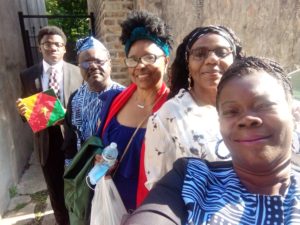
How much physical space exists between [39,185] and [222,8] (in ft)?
11.5

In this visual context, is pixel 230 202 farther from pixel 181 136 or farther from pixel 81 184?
pixel 81 184

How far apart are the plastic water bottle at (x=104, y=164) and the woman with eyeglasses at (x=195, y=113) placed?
25 centimetres

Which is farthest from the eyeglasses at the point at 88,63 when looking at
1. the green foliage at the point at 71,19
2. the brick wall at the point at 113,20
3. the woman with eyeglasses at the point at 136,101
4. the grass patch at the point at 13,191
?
the green foliage at the point at 71,19

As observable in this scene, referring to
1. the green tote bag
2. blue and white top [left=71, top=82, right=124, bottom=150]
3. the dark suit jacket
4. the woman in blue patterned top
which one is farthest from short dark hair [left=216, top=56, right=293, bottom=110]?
the dark suit jacket

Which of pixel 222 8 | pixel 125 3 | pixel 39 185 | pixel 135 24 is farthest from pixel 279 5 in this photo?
pixel 39 185

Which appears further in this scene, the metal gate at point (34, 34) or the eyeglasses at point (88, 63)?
the metal gate at point (34, 34)

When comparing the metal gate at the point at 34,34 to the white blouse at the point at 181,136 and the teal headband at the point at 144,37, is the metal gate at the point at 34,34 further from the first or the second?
the white blouse at the point at 181,136

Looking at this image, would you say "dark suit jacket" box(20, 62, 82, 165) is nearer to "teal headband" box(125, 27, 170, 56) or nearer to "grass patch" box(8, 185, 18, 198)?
"grass patch" box(8, 185, 18, 198)

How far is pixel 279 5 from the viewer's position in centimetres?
351

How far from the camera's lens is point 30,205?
371 centimetres

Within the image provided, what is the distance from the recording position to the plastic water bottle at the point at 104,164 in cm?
162

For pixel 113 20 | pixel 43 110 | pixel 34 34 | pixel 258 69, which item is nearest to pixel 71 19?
pixel 34 34

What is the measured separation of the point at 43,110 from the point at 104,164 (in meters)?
1.17

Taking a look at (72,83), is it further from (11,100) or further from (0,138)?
(11,100)
